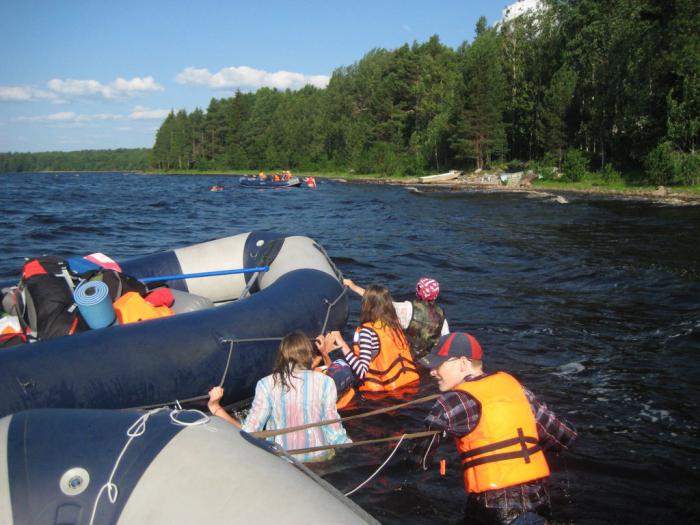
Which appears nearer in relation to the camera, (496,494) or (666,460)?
(496,494)

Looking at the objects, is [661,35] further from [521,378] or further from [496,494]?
[496,494]

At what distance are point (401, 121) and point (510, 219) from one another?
4380 cm

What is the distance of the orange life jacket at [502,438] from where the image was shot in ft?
9.55

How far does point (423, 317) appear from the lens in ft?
19.8

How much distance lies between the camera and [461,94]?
145ft

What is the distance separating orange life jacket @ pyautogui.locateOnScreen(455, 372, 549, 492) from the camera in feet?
9.55

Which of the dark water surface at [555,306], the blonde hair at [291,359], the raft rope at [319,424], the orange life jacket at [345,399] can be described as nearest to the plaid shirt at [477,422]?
the raft rope at [319,424]

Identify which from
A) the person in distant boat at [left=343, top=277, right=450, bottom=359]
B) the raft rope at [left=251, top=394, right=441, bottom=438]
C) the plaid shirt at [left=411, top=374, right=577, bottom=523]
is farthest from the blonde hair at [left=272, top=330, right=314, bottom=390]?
the person in distant boat at [left=343, top=277, right=450, bottom=359]

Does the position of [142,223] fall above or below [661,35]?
below

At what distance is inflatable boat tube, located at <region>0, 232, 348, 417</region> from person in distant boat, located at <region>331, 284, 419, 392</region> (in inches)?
27.7

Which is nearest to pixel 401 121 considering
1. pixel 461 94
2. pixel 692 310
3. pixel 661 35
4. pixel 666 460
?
pixel 461 94

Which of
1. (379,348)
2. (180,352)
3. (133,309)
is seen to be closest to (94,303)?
(133,309)

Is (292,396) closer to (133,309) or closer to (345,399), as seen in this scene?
(345,399)

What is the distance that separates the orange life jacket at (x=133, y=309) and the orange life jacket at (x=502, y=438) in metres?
3.24
